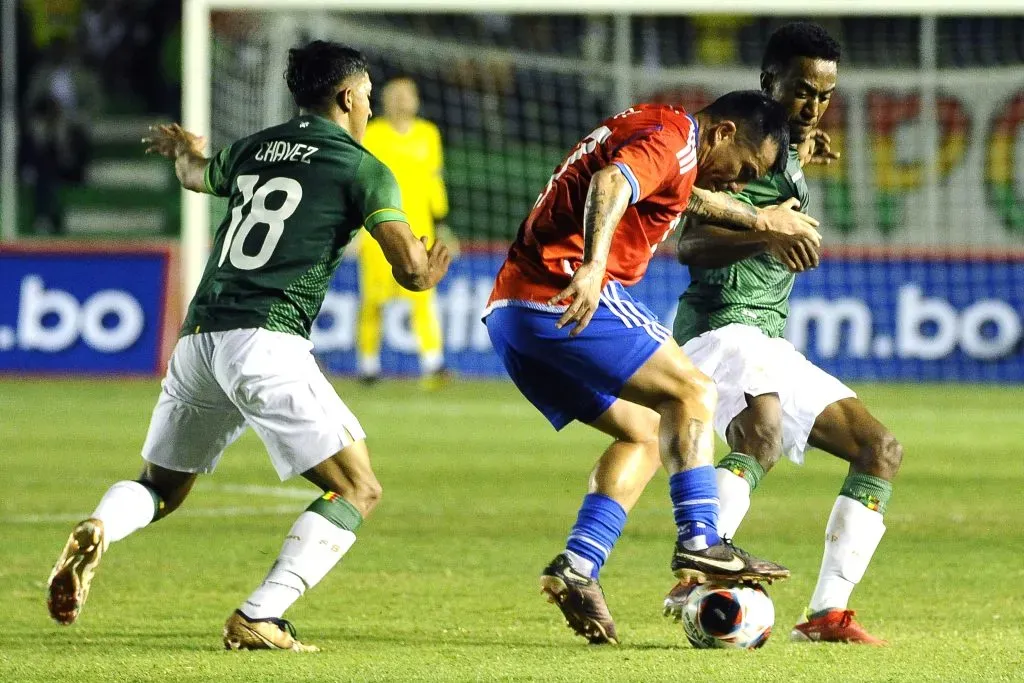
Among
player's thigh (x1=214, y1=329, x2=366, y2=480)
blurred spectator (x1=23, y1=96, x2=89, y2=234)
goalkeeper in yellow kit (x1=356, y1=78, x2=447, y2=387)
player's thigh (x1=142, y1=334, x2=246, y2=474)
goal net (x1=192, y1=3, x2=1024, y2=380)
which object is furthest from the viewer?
blurred spectator (x1=23, y1=96, x2=89, y2=234)

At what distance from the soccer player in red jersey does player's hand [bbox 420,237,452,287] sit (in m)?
0.28

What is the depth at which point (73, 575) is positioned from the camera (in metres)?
5.28

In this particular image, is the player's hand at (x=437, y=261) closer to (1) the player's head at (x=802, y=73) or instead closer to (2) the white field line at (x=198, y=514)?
(1) the player's head at (x=802, y=73)

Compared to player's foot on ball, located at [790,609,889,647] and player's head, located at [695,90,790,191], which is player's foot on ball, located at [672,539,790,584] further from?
player's head, located at [695,90,790,191]

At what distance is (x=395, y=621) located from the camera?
6020mm

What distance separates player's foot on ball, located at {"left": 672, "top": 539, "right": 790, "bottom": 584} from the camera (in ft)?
17.0

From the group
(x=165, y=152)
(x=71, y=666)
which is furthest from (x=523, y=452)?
(x=71, y=666)

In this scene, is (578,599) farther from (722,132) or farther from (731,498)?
(722,132)

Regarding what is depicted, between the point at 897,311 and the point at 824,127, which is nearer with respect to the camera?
the point at 897,311

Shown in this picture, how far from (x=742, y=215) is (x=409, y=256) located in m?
1.19

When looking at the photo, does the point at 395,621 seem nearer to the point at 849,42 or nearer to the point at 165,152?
the point at 165,152

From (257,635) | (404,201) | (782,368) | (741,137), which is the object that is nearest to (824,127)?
(404,201)

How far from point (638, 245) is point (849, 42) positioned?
70.7ft

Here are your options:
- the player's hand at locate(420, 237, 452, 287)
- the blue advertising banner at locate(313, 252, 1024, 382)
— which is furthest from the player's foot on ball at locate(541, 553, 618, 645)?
the blue advertising banner at locate(313, 252, 1024, 382)
